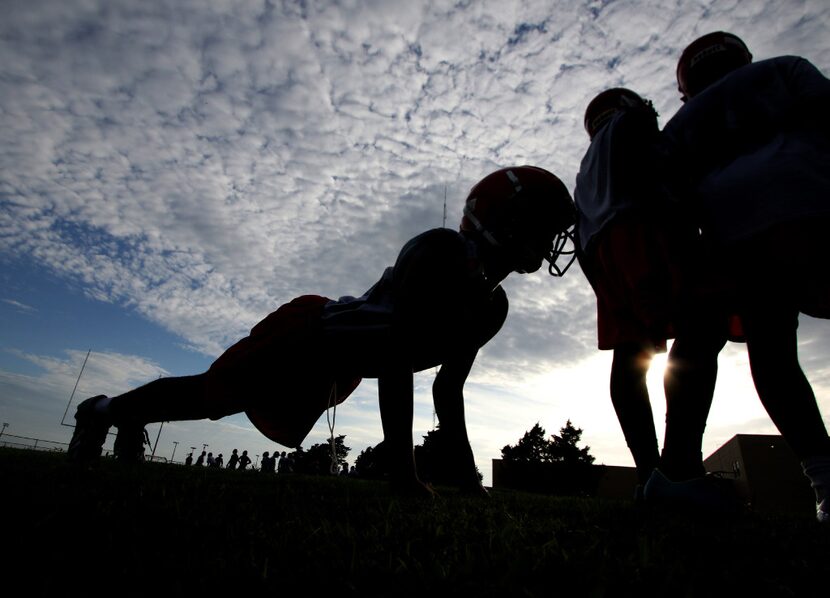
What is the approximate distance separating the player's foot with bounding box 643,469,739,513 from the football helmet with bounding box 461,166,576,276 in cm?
171

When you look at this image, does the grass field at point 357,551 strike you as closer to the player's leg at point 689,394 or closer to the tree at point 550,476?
the player's leg at point 689,394

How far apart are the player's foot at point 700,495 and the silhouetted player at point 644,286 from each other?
10 cm

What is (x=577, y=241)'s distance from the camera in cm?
334

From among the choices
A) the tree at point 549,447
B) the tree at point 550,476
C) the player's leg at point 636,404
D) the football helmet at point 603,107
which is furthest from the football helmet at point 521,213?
the tree at point 549,447

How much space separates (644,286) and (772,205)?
694mm

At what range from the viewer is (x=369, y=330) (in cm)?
299

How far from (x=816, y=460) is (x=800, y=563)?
1241 mm

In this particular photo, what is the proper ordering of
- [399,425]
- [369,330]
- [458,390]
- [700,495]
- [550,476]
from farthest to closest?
[550,476] → [458,390] → [369,330] → [399,425] → [700,495]

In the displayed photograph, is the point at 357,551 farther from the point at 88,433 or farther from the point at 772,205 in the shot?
the point at 88,433

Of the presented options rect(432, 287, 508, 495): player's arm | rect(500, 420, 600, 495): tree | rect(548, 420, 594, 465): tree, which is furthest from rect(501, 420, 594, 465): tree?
rect(432, 287, 508, 495): player's arm

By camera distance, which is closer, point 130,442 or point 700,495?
point 700,495

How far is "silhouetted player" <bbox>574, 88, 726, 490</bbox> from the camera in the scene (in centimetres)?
237

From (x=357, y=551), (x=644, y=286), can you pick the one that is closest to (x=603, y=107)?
(x=644, y=286)

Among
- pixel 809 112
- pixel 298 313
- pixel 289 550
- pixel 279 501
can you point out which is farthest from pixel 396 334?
pixel 809 112
